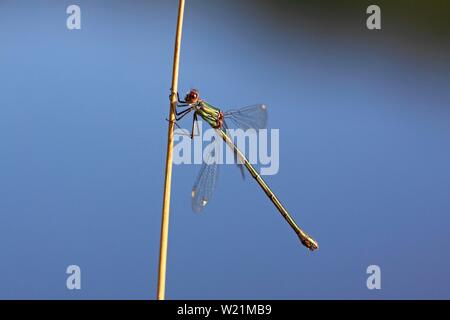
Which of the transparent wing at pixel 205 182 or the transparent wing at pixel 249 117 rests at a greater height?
the transparent wing at pixel 249 117

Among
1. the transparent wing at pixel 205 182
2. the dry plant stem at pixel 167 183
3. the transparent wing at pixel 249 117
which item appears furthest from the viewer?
the transparent wing at pixel 249 117

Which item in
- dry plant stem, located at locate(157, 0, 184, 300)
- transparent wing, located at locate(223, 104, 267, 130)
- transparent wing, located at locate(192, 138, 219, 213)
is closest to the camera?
dry plant stem, located at locate(157, 0, 184, 300)

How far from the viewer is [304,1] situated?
573cm

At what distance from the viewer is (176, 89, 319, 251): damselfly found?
51.5 inches

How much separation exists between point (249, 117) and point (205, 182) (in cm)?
45

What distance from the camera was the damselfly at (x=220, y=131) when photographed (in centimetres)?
131

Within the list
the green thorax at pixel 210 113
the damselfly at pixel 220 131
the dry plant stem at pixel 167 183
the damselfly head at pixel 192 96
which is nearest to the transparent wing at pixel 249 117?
the damselfly at pixel 220 131

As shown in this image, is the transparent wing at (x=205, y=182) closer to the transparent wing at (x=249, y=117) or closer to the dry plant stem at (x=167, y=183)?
the transparent wing at (x=249, y=117)

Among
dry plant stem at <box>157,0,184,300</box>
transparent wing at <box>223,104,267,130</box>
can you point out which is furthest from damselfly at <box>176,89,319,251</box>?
dry plant stem at <box>157,0,184,300</box>

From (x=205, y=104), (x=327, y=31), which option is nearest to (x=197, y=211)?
(x=205, y=104)

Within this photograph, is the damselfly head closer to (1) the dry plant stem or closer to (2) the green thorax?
(2) the green thorax

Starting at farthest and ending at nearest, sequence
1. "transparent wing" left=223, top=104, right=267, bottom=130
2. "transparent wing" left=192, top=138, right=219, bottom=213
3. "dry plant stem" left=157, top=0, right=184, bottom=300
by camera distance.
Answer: "transparent wing" left=223, top=104, right=267, bottom=130 < "transparent wing" left=192, top=138, right=219, bottom=213 < "dry plant stem" left=157, top=0, right=184, bottom=300

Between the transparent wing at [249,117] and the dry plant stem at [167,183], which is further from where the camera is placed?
the transparent wing at [249,117]

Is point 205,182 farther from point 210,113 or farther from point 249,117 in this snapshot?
point 249,117
